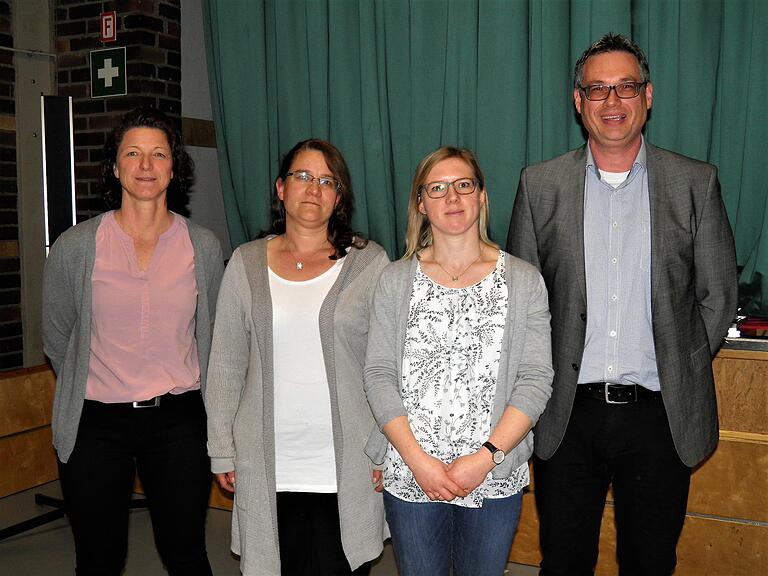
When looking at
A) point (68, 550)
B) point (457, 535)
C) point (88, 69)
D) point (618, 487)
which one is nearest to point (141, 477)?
point (457, 535)

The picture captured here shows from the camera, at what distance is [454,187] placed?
1.92 meters

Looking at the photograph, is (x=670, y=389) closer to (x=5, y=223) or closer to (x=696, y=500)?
(x=696, y=500)

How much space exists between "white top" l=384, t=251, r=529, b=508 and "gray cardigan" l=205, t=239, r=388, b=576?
15 cm

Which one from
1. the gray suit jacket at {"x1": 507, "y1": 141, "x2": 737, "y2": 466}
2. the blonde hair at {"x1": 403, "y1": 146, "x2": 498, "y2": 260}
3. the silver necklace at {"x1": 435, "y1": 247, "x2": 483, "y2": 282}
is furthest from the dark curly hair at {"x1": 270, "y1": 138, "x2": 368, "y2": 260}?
the gray suit jacket at {"x1": 507, "y1": 141, "x2": 737, "y2": 466}

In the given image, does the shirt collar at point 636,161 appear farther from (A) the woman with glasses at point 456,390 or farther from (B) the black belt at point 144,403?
(B) the black belt at point 144,403

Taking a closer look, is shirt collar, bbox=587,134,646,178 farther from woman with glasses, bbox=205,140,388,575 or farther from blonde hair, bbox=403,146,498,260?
woman with glasses, bbox=205,140,388,575

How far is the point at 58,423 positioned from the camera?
2129 mm

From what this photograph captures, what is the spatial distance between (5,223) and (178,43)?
51.7 inches

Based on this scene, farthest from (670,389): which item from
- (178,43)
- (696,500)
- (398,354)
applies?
Result: (178,43)

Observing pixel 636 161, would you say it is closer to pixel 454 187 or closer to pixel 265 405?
pixel 454 187

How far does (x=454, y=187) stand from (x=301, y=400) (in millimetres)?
639

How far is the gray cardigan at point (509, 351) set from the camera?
1.86 m

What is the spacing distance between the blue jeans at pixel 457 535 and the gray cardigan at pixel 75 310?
2.39 feet

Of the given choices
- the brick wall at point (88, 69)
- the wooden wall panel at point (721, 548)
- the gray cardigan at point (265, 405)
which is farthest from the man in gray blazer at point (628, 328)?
the brick wall at point (88, 69)
